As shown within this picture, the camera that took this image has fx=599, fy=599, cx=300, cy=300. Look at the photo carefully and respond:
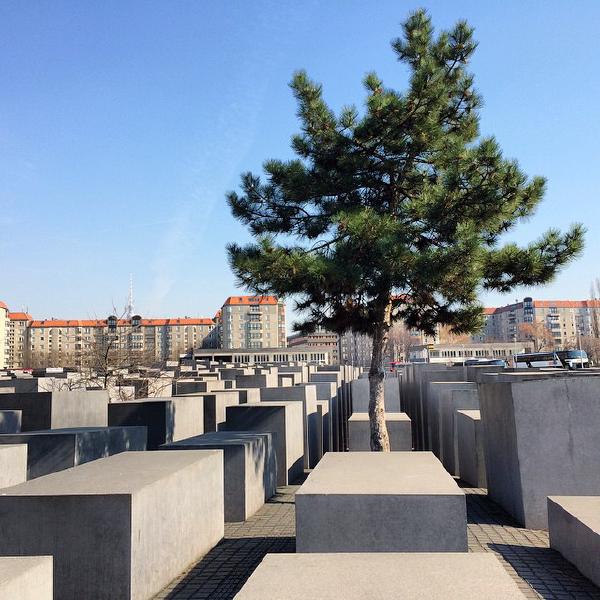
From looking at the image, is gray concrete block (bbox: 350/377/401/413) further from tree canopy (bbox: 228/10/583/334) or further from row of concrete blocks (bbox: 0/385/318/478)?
tree canopy (bbox: 228/10/583/334)

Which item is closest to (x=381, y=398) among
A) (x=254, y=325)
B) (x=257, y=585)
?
(x=257, y=585)

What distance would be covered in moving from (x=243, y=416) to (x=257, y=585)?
661cm

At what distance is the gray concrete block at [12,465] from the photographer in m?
5.73

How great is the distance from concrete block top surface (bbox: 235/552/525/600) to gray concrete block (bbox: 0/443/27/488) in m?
3.64

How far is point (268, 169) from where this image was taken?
866 centimetres

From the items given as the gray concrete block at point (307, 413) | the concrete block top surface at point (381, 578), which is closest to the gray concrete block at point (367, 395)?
the gray concrete block at point (307, 413)

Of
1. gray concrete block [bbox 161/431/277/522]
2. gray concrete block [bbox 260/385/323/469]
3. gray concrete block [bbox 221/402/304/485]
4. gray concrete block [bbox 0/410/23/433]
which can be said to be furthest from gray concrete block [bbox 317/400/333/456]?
gray concrete block [bbox 0/410/23/433]

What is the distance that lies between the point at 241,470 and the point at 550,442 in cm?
347

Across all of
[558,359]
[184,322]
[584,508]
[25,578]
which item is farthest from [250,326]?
[25,578]

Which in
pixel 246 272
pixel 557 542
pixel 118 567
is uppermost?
pixel 246 272

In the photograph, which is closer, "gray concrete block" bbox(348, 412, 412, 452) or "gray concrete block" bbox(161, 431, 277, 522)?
"gray concrete block" bbox(161, 431, 277, 522)

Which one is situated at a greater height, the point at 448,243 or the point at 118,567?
the point at 448,243

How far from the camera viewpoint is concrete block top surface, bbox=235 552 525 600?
2.59 metres

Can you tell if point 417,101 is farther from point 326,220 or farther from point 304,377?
point 304,377
